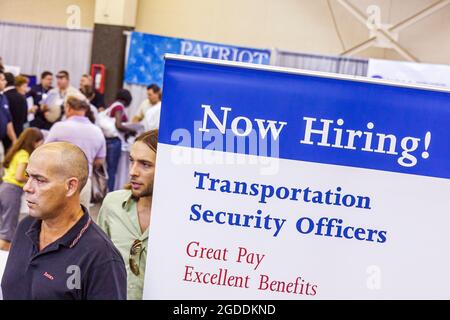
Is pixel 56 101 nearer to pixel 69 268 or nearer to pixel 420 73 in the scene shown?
pixel 420 73

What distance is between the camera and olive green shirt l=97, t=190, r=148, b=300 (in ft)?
10.5

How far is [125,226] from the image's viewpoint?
3.47m

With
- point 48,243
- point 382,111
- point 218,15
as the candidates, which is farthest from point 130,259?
point 218,15

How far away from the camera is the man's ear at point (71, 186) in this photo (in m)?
2.88

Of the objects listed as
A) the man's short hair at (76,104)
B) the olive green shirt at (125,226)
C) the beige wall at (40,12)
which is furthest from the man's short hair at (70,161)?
the beige wall at (40,12)

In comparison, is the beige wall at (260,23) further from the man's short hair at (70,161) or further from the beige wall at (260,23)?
the man's short hair at (70,161)

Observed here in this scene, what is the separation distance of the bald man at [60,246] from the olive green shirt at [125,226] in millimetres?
337

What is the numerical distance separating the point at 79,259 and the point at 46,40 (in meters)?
13.0

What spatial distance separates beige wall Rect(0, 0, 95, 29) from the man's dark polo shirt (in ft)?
46.7

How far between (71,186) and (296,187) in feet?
2.36

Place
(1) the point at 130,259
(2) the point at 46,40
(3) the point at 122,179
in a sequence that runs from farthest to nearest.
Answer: (2) the point at 46,40, (3) the point at 122,179, (1) the point at 130,259

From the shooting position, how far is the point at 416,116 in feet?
9.18

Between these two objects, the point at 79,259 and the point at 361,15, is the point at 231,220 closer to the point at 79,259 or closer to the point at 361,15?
the point at 79,259

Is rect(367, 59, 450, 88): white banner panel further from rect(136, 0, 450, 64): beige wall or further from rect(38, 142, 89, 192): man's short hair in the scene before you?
rect(38, 142, 89, 192): man's short hair
